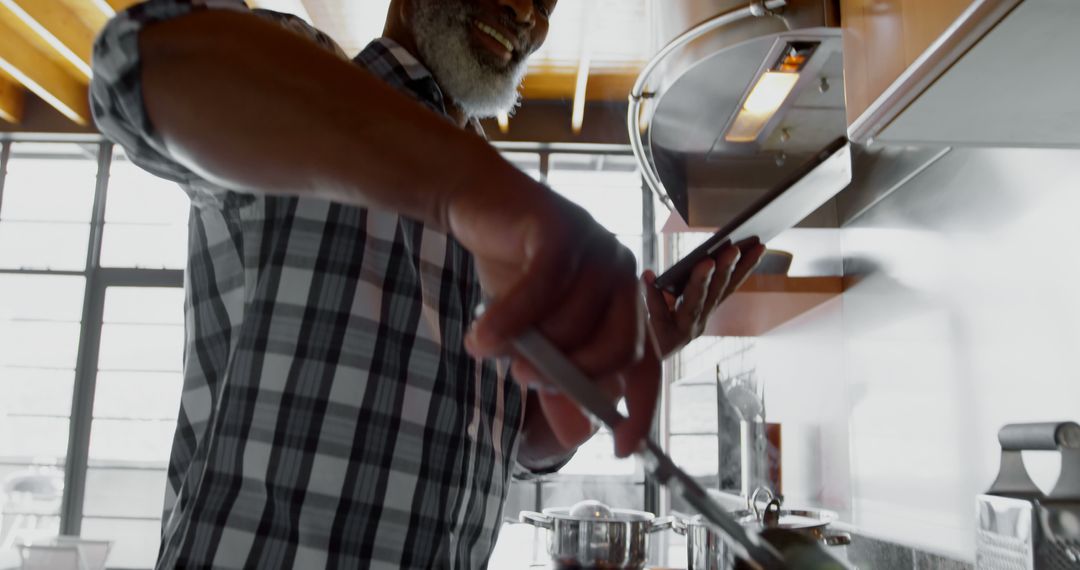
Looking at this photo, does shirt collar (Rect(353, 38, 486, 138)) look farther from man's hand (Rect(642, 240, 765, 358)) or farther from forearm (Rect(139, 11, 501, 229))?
forearm (Rect(139, 11, 501, 229))

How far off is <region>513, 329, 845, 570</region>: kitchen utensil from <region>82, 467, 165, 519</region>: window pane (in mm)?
5198

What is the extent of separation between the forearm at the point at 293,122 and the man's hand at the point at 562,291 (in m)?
0.02

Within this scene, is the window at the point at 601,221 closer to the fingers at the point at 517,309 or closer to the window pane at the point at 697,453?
the window pane at the point at 697,453

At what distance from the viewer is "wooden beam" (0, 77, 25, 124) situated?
4676 mm

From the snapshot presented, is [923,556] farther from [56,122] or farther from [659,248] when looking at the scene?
[56,122]

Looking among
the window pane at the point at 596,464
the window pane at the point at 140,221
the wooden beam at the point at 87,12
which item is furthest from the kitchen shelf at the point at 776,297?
the window pane at the point at 140,221

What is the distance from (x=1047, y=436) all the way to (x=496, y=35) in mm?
754

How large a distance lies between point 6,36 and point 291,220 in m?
4.31

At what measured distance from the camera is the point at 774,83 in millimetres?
1352

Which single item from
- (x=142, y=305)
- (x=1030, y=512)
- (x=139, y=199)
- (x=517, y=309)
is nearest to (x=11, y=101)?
(x=139, y=199)

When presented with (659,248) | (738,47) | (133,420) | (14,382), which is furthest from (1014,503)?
(14,382)

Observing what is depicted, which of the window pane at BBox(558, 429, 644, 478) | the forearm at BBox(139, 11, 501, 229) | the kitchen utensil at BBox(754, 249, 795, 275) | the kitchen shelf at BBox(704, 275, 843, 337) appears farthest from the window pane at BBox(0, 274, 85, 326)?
the forearm at BBox(139, 11, 501, 229)

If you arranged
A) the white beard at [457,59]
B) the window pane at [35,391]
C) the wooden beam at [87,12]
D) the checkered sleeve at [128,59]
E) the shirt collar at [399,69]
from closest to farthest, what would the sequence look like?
the checkered sleeve at [128,59]
the shirt collar at [399,69]
the white beard at [457,59]
the wooden beam at [87,12]
the window pane at [35,391]

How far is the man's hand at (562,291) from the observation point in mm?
298
